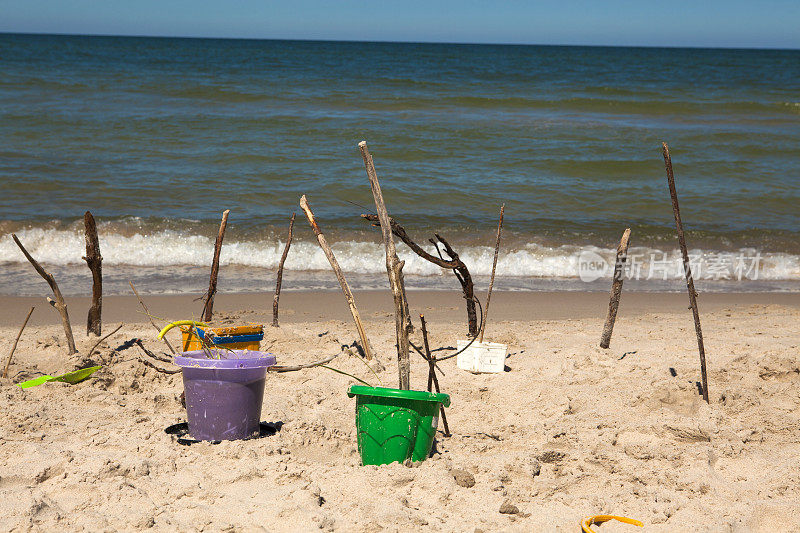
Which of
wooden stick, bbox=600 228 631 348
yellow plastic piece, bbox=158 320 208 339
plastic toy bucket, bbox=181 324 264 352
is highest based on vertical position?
wooden stick, bbox=600 228 631 348

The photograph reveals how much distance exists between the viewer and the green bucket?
326 centimetres

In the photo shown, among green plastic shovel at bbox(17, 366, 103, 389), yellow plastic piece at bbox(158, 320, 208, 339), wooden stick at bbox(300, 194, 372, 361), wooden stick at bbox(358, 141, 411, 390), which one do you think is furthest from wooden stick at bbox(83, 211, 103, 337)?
wooden stick at bbox(358, 141, 411, 390)

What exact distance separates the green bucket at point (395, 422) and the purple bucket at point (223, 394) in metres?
0.54

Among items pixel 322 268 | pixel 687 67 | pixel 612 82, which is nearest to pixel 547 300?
pixel 322 268

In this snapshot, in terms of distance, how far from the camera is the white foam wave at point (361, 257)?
880cm

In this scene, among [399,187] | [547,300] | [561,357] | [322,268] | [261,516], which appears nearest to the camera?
[261,516]

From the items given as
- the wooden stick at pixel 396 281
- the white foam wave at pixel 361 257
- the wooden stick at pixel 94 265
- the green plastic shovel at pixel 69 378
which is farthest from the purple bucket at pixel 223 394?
the white foam wave at pixel 361 257

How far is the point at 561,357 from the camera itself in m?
4.95

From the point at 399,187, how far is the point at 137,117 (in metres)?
8.28

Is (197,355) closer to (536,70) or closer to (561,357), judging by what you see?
(561,357)

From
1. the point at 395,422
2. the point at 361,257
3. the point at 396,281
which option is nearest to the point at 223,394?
the point at 395,422

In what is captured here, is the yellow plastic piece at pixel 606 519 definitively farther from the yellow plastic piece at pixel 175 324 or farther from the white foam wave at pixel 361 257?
the white foam wave at pixel 361 257

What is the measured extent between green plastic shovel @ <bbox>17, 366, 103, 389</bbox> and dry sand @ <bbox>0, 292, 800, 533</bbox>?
0.05 meters

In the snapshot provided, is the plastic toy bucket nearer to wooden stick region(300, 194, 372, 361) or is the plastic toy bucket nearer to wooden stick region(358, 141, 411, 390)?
wooden stick region(300, 194, 372, 361)
